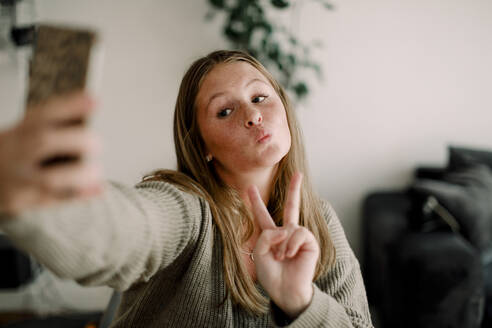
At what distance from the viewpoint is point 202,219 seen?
75 cm

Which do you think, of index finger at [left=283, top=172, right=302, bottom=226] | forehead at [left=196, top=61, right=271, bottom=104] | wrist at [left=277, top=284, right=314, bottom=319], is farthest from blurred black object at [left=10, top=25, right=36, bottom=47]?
wrist at [left=277, top=284, right=314, bottom=319]

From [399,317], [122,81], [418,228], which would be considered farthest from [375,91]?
[122,81]

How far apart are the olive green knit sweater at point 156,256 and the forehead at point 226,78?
1.02 feet

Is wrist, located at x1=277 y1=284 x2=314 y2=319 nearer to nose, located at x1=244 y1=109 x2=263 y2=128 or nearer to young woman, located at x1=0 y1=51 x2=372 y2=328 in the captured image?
young woman, located at x1=0 y1=51 x2=372 y2=328

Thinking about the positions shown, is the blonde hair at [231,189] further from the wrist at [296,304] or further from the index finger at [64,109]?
the index finger at [64,109]

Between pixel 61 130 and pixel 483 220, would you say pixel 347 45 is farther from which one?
pixel 61 130

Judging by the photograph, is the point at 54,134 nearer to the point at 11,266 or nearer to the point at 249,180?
the point at 249,180

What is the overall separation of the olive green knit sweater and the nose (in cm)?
22

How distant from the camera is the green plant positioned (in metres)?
1.86

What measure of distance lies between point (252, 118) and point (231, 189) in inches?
9.1

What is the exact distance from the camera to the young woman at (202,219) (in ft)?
1.07

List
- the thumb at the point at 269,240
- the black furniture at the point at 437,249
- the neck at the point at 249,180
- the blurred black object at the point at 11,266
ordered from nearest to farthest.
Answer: the thumb at the point at 269,240 < the neck at the point at 249,180 < the black furniture at the point at 437,249 < the blurred black object at the point at 11,266

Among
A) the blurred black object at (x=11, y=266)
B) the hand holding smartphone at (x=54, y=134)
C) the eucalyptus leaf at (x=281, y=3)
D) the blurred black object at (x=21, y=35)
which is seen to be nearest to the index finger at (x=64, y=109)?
the hand holding smartphone at (x=54, y=134)

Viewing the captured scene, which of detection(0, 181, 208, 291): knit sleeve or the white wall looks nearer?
detection(0, 181, 208, 291): knit sleeve
